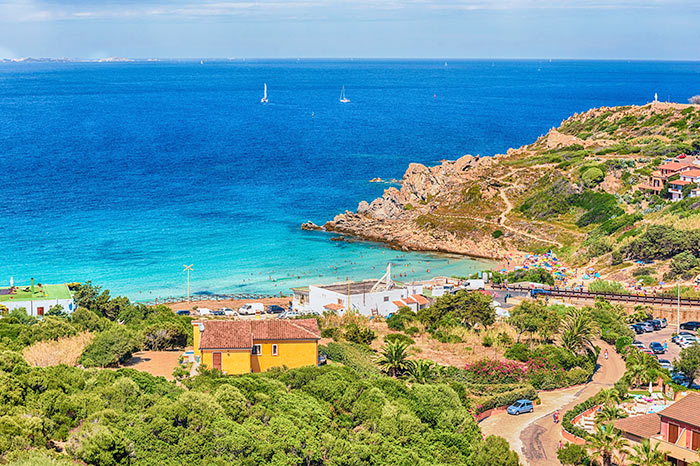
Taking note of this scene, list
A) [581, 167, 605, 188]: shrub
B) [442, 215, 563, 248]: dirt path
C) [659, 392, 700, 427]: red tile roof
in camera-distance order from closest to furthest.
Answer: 1. [659, 392, 700, 427]: red tile roof
2. [442, 215, 563, 248]: dirt path
3. [581, 167, 605, 188]: shrub

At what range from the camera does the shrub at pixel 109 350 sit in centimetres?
3422

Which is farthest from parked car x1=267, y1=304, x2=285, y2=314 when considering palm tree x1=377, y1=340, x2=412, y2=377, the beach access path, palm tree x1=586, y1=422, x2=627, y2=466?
palm tree x1=586, y1=422, x2=627, y2=466

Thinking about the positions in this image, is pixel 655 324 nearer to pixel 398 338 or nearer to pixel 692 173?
pixel 398 338

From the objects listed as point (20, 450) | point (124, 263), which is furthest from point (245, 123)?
point (20, 450)

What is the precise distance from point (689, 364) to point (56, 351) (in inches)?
1095

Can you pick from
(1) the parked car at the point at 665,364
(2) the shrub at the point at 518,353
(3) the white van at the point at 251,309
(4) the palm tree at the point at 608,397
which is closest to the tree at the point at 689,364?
(1) the parked car at the point at 665,364

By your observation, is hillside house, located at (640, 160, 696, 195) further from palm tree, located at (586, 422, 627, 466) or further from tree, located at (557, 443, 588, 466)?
palm tree, located at (586, 422, 627, 466)

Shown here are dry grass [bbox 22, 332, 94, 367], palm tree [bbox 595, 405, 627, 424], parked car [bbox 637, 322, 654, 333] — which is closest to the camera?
palm tree [bbox 595, 405, 627, 424]

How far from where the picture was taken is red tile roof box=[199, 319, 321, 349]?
3362 cm

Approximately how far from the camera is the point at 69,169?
4454 inches

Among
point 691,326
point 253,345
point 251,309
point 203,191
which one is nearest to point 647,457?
point 253,345

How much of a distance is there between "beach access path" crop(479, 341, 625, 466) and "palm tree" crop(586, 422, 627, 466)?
7.73ft

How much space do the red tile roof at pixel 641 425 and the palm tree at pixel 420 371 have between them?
8934 millimetres

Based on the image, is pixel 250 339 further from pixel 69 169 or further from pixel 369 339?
pixel 69 169
